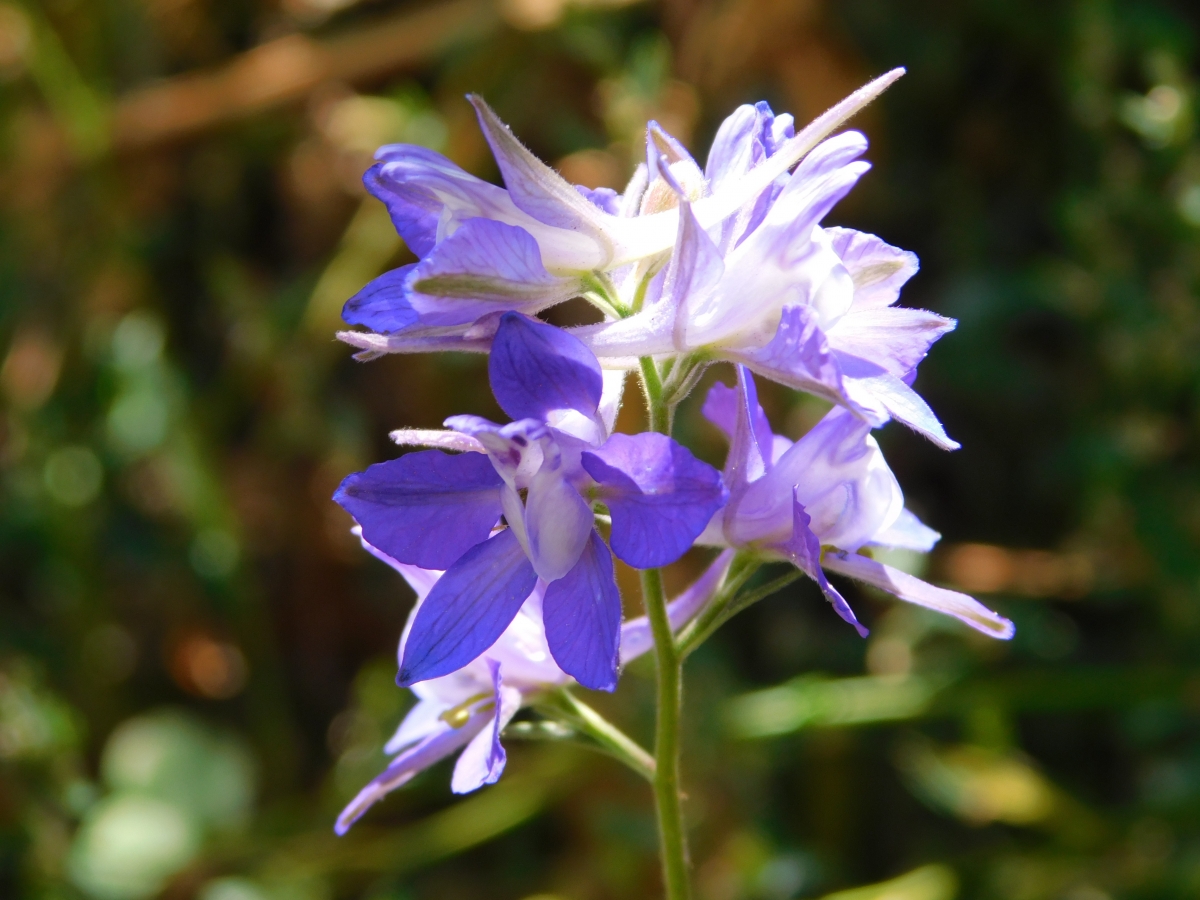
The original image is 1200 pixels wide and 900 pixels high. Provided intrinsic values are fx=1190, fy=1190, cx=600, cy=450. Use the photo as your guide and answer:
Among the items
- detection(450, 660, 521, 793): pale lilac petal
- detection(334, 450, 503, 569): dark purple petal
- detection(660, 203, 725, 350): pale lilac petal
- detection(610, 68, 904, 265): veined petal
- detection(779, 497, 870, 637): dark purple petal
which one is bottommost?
detection(450, 660, 521, 793): pale lilac petal

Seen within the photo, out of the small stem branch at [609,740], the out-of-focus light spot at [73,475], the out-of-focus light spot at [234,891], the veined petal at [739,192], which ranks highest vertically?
the veined petal at [739,192]

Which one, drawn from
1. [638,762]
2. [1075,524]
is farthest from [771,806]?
[638,762]

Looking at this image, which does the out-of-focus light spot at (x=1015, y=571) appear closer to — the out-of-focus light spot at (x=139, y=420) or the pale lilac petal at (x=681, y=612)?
the pale lilac petal at (x=681, y=612)

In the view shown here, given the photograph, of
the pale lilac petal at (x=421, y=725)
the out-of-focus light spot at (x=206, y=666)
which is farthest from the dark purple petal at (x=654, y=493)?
the out-of-focus light spot at (x=206, y=666)

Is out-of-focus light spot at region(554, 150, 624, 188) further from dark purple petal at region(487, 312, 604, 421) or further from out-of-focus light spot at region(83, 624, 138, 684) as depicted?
dark purple petal at region(487, 312, 604, 421)

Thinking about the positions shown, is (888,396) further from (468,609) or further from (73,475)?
(73,475)

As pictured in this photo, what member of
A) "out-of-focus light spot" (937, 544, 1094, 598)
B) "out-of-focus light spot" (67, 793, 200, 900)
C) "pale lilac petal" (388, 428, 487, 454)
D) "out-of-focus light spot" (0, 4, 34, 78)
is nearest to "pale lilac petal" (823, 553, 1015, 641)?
"pale lilac petal" (388, 428, 487, 454)
